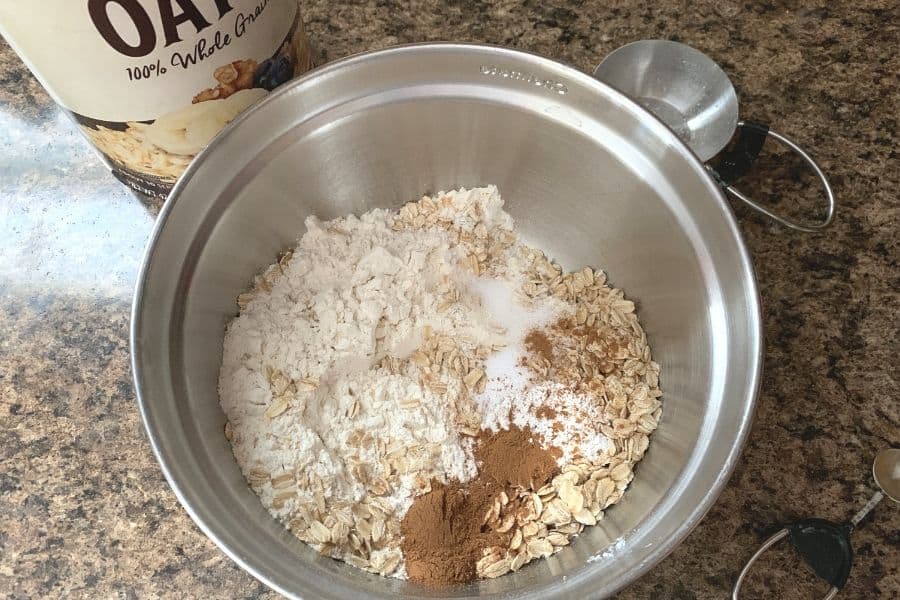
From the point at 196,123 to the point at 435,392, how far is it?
0.40 metres

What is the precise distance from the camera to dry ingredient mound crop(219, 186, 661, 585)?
724 mm

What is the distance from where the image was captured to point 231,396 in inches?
30.1

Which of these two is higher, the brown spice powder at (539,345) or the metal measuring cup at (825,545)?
the brown spice powder at (539,345)

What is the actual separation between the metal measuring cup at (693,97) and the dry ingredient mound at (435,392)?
0.25 m

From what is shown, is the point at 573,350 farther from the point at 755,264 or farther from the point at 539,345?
the point at 755,264

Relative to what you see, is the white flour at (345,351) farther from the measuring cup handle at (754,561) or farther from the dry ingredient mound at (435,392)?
the measuring cup handle at (754,561)

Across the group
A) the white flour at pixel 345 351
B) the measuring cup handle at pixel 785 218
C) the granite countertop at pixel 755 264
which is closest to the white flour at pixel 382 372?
the white flour at pixel 345 351

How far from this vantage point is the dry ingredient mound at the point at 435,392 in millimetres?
724

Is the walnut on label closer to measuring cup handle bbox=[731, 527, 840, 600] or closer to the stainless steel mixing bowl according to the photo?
the stainless steel mixing bowl

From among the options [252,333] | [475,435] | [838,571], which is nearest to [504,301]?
[475,435]

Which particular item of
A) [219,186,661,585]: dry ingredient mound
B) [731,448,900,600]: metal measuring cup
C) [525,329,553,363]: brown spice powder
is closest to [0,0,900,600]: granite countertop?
[731,448,900,600]: metal measuring cup

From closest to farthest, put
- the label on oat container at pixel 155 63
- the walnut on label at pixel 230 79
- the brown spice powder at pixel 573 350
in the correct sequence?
1. the label on oat container at pixel 155 63
2. the walnut on label at pixel 230 79
3. the brown spice powder at pixel 573 350

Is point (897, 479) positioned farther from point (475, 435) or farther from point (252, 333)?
point (252, 333)

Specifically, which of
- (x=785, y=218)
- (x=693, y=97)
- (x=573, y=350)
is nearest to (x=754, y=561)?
(x=573, y=350)
